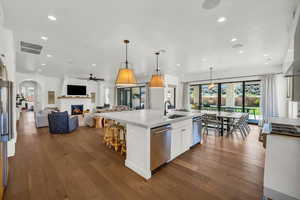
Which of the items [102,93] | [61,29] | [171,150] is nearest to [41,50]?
[61,29]

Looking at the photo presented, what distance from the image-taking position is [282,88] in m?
5.58

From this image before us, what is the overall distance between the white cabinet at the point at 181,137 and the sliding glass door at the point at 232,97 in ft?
13.7

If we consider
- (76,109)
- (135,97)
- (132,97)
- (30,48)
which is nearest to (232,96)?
(135,97)

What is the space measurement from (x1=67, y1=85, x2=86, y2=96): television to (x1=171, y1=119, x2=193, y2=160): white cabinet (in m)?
8.89

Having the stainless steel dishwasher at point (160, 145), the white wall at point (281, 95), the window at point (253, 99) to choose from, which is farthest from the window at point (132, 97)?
the stainless steel dishwasher at point (160, 145)

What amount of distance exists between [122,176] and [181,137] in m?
1.50

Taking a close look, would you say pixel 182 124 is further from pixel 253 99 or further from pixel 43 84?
pixel 43 84

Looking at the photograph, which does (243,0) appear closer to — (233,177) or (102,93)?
(233,177)

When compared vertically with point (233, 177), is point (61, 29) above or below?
above

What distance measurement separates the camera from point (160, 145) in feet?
8.04

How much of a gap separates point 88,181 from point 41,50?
4200mm

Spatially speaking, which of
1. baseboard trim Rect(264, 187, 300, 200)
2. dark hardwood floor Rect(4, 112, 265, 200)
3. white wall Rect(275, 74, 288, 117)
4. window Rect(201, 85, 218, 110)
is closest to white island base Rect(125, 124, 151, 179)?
dark hardwood floor Rect(4, 112, 265, 200)

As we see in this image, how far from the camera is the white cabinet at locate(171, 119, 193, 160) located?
9.33 ft

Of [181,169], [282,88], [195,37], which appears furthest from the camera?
[282,88]
